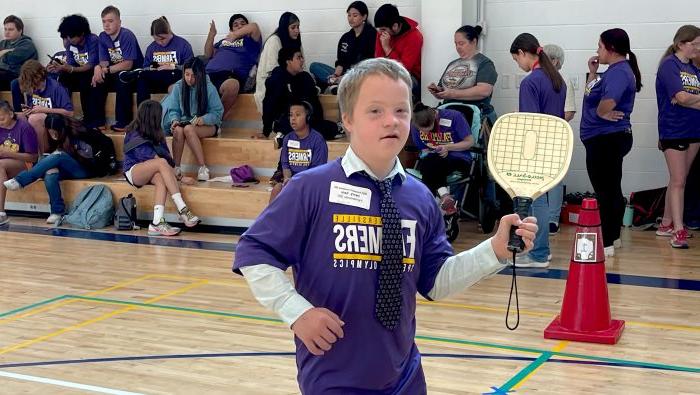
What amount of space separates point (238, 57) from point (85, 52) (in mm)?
2156

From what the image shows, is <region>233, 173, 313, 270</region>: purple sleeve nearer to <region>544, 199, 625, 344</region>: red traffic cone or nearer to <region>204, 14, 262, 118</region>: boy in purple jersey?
<region>544, 199, 625, 344</region>: red traffic cone

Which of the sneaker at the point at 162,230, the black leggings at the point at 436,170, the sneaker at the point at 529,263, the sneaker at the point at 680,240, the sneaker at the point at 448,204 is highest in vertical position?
the black leggings at the point at 436,170

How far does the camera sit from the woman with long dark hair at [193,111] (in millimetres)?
10445

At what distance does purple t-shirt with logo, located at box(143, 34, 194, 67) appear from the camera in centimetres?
1170

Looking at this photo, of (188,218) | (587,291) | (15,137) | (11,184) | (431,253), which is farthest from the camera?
(15,137)

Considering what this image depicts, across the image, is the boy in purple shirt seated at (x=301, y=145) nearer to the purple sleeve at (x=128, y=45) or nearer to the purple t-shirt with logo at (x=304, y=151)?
the purple t-shirt with logo at (x=304, y=151)

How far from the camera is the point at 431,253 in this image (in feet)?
8.88

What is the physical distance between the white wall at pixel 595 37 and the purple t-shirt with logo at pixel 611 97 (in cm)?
212

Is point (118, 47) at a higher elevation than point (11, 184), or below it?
higher

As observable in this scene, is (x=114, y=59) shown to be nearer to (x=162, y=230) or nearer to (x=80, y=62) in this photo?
(x=80, y=62)

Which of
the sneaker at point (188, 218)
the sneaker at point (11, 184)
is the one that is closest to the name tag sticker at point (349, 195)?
the sneaker at point (188, 218)

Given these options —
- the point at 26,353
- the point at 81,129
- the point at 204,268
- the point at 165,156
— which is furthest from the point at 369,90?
the point at 81,129

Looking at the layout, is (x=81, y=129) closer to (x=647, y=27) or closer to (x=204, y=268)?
(x=204, y=268)

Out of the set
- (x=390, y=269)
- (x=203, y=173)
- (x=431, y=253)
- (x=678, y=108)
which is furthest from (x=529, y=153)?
(x=203, y=173)
